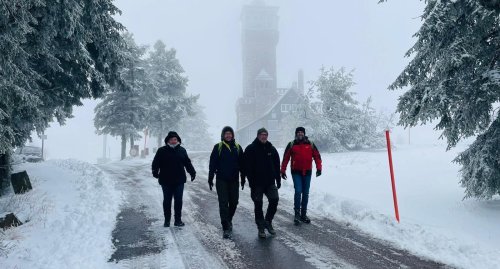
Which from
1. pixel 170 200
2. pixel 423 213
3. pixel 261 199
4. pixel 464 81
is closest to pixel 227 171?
pixel 261 199

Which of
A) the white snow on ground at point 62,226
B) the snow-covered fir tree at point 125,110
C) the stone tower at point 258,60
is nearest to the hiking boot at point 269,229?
the white snow on ground at point 62,226

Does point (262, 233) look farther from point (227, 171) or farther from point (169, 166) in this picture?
point (169, 166)

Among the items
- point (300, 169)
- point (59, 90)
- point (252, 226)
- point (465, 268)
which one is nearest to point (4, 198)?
point (59, 90)

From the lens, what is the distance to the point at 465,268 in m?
5.20

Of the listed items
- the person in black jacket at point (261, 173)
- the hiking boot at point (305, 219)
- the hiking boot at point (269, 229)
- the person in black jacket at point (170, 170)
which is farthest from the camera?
the hiking boot at point (305, 219)

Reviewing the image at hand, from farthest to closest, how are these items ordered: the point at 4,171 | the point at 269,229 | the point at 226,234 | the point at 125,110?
the point at 125,110
the point at 4,171
the point at 269,229
the point at 226,234

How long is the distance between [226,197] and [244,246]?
1184mm

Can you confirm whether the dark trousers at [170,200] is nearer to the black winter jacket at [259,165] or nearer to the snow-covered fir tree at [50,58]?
the black winter jacket at [259,165]

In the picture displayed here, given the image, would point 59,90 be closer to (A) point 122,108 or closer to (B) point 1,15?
(B) point 1,15

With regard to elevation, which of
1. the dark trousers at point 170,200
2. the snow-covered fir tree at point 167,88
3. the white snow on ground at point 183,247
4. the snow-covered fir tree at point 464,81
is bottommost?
the white snow on ground at point 183,247

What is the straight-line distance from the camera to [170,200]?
25.6 ft

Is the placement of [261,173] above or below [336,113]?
below

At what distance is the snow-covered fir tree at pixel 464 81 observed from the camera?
7289 millimetres

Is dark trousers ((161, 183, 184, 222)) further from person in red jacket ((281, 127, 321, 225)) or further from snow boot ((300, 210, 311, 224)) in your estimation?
snow boot ((300, 210, 311, 224))
